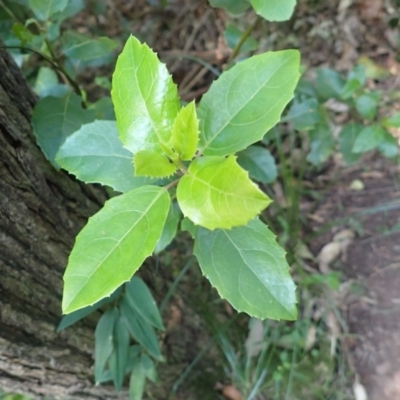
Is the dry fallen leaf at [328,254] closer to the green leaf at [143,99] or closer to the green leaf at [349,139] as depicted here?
the green leaf at [349,139]

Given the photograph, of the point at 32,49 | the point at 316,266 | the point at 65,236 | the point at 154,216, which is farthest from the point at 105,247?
the point at 316,266

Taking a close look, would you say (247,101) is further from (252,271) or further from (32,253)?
(32,253)

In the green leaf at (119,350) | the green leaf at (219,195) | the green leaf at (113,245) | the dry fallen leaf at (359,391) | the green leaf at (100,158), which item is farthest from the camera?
the dry fallen leaf at (359,391)

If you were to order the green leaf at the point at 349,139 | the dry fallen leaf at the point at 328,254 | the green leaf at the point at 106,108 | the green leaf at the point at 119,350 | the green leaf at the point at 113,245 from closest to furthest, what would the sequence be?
the green leaf at the point at 113,245, the green leaf at the point at 119,350, the green leaf at the point at 106,108, the green leaf at the point at 349,139, the dry fallen leaf at the point at 328,254

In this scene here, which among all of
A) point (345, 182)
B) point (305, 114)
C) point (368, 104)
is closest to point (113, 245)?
point (305, 114)

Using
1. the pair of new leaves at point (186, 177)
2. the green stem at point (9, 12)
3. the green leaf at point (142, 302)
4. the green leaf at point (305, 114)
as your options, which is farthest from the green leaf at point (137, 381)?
the green stem at point (9, 12)

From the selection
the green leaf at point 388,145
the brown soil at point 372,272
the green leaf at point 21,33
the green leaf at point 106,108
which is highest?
the green leaf at point 21,33

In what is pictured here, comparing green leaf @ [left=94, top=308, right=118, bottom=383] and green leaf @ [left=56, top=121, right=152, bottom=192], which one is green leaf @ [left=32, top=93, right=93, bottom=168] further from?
green leaf @ [left=94, top=308, right=118, bottom=383]
